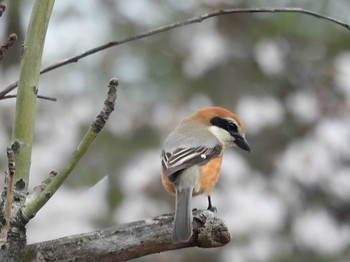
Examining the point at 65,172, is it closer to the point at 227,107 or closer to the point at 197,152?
the point at 197,152

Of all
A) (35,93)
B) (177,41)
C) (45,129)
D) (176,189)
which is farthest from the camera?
(177,41)

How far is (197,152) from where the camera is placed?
11.1ft

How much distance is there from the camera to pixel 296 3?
5.64 metres

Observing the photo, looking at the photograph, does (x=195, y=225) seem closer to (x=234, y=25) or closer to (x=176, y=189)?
(x=176, y=189)

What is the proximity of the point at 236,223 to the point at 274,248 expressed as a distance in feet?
1.25

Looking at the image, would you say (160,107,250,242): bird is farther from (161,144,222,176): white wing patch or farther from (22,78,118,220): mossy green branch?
(22,78,118,220): mossy green branch

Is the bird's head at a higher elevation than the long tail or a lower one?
higher

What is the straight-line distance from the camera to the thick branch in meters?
2.02

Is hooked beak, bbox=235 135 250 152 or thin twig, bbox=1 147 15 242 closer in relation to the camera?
thin twig, bbox=1 147 15 242

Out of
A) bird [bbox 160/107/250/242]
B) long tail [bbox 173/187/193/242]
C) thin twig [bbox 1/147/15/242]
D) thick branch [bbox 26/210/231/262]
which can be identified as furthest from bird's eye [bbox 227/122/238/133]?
thin twig [bbox 1/147/15/242]

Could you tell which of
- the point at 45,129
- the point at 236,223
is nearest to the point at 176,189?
the point at 236,223

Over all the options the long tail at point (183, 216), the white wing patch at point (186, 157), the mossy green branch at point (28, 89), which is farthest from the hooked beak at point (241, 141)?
the mossy green branch at point (28, 89)

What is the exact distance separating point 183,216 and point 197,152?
966 millimetres

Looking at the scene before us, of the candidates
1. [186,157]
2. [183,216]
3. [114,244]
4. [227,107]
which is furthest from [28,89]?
[227,107]
